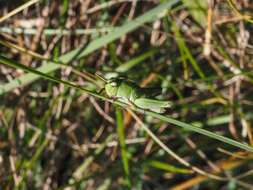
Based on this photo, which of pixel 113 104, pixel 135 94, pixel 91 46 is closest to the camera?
pixel 135 94

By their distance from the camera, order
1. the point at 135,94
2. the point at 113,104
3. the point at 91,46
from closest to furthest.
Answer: the point at 135,94 < the point at 91,46 < the point at 113,104

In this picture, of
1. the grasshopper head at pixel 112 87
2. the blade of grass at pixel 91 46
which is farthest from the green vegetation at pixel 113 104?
the grasshopper head at pixel 112 87

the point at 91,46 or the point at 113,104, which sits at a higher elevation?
the point at 91,46

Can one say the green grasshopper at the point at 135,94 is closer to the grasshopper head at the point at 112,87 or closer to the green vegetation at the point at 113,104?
the grasshopper head at the point at 112,87

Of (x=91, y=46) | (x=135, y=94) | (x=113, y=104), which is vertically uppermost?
(x=91, y=46)

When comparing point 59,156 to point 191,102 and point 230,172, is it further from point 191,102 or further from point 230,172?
point 230,172

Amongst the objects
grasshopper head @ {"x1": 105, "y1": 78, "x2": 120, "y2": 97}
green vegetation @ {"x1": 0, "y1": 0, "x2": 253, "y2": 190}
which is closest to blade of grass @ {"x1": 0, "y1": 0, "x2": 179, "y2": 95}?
green vegetation @ {"x1": 0, "y1": 0, "x2": 253, "y2": 190}

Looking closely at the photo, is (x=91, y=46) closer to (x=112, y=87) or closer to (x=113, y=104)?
(x=113, y=104)

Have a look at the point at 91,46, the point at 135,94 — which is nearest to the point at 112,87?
the point at 135,94
